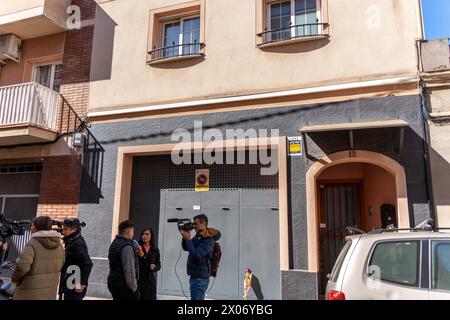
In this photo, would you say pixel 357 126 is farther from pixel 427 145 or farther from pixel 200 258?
pixel 200 258

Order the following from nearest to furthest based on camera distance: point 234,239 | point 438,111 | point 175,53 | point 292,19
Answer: point 438,111 → point 234,239 → point 292,19 → point 175,53

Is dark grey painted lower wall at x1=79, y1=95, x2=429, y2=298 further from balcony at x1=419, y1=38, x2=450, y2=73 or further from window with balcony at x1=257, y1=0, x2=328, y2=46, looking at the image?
window with balcony at x1=257, y1=0, x2=328, y2=46

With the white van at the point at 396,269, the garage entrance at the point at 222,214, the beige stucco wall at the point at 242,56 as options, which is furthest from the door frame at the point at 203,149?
the white van at the point at 396,269

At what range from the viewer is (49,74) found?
373 inches

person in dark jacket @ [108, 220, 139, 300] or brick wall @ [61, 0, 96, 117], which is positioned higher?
brick wall @ [61, 0, 96, 117]

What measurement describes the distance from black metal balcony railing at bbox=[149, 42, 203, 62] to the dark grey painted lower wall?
1485mm

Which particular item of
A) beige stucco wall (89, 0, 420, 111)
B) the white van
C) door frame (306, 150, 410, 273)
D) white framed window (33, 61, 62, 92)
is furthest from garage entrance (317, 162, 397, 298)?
white framed window (33, 61, 62, 92)

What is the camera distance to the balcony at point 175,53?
7.69 metres

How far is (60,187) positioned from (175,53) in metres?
4.11

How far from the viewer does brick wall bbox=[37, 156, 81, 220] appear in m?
8.20

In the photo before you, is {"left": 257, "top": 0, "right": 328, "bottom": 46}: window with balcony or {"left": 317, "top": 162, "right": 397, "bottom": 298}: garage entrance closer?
{"left": 317, "top": 162, "right": 397, "bottom": 298}: garage entrance

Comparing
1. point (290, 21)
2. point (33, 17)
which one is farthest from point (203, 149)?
point (33, 17)
